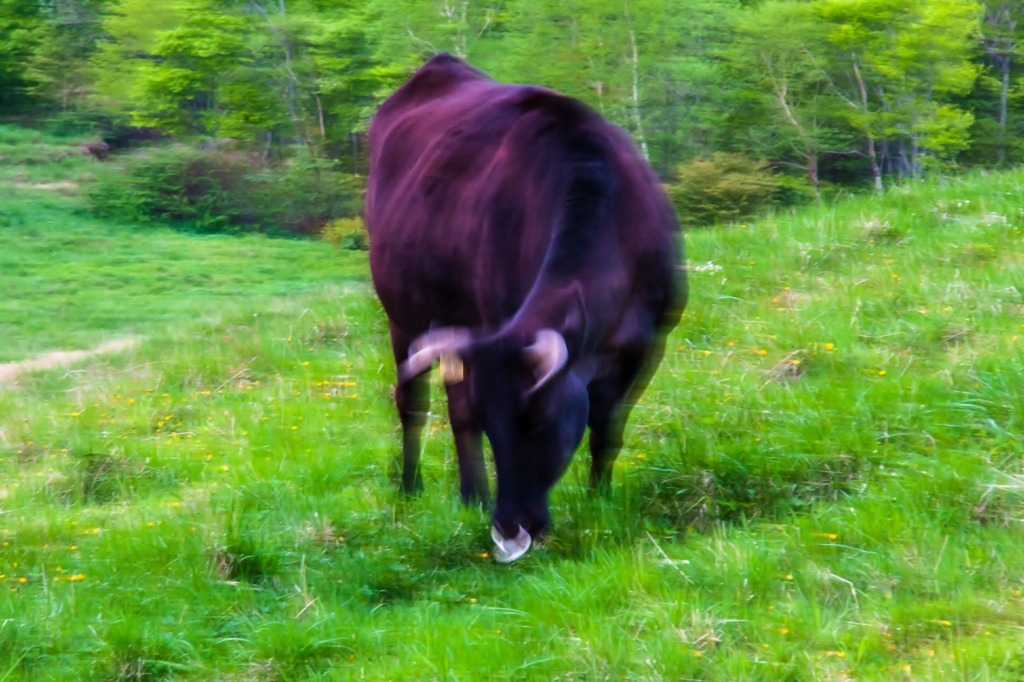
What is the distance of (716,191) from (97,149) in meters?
28.9

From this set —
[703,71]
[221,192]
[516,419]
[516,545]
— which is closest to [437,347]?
[516,419]

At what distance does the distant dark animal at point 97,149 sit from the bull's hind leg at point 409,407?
40.2m

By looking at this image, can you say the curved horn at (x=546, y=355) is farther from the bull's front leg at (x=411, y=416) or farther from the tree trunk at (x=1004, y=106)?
the tree trunk at (x=1004, y=106)

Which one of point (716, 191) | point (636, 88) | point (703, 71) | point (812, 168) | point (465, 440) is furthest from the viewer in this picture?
point (703, 71)

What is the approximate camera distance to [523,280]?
4223 mm

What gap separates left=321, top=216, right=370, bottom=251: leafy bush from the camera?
103 feet

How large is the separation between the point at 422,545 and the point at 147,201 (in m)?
37.3

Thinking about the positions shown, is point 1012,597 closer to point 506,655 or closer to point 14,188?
point 506,655

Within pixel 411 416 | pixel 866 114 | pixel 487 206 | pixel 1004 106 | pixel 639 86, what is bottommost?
pixel 866 114

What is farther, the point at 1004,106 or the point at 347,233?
the point at 347,233

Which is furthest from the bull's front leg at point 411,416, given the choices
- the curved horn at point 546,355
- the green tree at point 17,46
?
the green tree at point 17,46

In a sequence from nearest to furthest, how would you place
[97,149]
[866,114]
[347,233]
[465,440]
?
1. [465,440]
2. [866,114]
3. [347,233]
4. [97,149]

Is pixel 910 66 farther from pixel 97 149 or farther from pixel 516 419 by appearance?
pixel 97 149

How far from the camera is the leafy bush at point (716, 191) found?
24906mm
